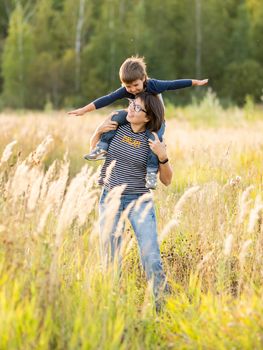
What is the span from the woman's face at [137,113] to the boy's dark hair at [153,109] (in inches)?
0.8

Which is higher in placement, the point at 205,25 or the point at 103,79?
the point at 205,25

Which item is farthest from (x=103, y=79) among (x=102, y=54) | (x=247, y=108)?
(x=247, y=108)

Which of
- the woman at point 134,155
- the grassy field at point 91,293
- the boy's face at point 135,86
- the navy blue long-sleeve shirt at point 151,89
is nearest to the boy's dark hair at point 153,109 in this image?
the woman at point 134,155

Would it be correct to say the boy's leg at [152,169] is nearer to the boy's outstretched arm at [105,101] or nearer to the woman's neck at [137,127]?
the woman's neck at [137,127]

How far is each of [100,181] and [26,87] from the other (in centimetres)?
3239

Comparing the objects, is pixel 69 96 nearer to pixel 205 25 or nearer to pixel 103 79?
pixel 103 79

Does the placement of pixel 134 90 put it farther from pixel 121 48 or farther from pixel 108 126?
pixel 121 48

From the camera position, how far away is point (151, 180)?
13.7 ft

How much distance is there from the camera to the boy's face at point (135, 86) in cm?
441

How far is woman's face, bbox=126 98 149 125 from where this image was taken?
13.9 ft

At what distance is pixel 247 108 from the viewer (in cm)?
1611

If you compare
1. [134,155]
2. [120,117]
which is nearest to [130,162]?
[134,155]

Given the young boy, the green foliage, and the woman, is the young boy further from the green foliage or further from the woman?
the green foliage

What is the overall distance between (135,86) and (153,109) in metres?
0.27
